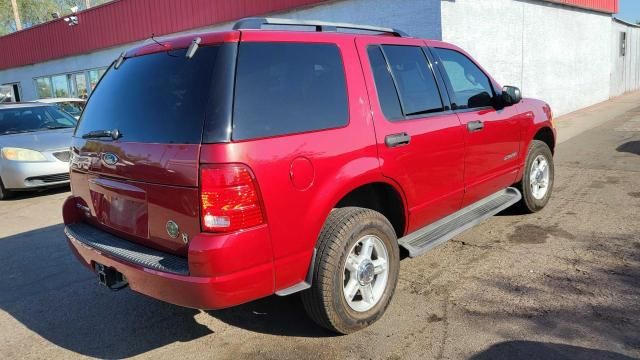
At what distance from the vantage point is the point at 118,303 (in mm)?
4027

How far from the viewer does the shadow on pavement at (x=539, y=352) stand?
2.89 metres

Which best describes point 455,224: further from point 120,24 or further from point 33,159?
point 120,24

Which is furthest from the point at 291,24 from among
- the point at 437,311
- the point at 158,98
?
the point at 437,311

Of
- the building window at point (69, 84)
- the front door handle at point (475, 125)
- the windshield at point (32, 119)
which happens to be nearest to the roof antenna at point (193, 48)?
the front door handle at point (475, 125)

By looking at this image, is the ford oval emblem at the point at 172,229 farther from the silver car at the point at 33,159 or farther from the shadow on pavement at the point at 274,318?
the silver car at the point at 33,159

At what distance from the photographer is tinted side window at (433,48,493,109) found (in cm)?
440

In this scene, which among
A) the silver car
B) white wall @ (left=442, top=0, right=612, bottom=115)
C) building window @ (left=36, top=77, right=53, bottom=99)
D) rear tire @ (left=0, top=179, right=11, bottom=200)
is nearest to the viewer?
the silver car

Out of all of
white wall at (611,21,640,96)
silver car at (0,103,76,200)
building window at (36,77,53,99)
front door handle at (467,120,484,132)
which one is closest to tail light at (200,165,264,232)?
front door handle at (467,120,484,132)

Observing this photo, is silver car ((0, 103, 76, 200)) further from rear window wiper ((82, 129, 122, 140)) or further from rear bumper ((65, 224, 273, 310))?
rear bumper ((65, 224, 273, 310))

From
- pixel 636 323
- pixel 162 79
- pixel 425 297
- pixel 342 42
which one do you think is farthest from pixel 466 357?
pixel 162 79

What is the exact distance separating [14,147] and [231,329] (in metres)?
6.40

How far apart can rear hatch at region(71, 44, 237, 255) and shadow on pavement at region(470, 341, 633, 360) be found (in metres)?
1.88

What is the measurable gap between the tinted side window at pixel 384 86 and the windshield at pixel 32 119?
756cm

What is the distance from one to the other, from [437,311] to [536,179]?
2785 mm
